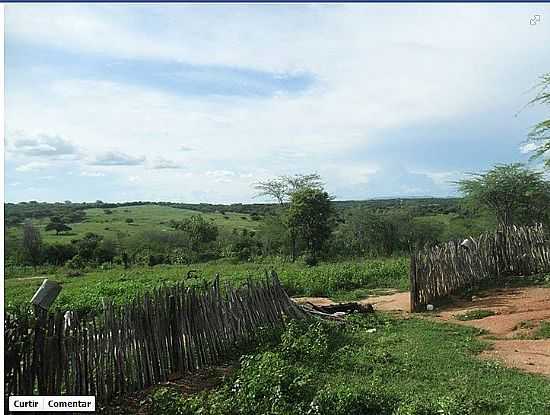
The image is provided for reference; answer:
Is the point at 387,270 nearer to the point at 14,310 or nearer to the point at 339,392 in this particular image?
the point at 339,392

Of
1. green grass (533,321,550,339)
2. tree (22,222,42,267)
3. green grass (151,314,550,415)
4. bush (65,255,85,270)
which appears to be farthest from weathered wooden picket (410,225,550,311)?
tree (22,222,42,267)

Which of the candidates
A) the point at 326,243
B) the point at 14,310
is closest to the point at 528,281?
the point at 14,310

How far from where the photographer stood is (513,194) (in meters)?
23.0

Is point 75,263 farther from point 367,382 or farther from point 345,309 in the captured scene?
point 367,382

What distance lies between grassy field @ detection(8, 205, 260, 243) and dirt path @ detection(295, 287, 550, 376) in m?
26.7

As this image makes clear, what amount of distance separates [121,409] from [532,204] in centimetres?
2216

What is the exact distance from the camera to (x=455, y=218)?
33.4 m

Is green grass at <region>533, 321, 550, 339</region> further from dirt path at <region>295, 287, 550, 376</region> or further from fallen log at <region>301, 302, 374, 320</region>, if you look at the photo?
fallen log at <region>301, 302, 374, 320</region>

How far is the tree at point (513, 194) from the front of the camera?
23.0 metres

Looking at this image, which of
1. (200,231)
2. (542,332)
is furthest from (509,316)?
(200,231)

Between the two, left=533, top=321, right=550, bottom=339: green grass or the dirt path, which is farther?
left=533, top=321, right=550, bottom=339: green grass

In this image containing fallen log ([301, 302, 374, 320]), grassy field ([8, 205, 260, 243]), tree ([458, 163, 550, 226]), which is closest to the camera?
fallen log ([301, 302, 374, 320])

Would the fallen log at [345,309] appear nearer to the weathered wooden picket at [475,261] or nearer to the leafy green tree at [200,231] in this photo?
the weathered wooden picket at [475,261]

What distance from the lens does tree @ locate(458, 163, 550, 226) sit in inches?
905
